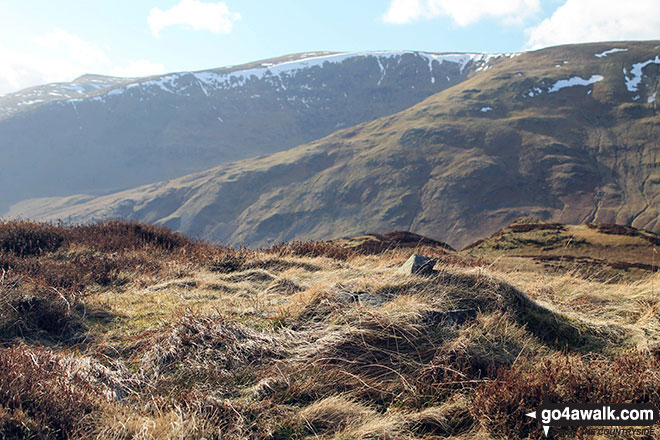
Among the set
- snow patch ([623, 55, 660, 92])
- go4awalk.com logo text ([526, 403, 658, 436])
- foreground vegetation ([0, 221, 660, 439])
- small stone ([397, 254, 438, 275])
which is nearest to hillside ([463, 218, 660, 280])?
foreground vegetation ([0, 221, 660, 439])

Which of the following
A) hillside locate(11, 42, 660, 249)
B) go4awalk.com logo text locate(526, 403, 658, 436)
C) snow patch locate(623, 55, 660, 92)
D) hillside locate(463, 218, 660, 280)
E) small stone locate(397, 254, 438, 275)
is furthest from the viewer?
snow patch locate(623, 55, 660, 92)

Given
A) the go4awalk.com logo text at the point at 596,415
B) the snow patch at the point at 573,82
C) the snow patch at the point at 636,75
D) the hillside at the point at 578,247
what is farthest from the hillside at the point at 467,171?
the go4awalk.com logo text at the point at 596,415

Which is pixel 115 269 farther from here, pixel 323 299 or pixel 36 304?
pixel 323 299

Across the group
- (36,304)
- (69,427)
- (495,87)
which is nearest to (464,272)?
(69,427)

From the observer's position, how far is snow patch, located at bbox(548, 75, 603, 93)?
547 ft

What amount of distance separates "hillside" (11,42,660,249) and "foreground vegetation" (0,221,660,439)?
374ft

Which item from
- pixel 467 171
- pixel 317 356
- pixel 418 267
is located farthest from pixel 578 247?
pixel 467 171

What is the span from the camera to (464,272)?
261 inches

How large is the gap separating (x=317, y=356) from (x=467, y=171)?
142m

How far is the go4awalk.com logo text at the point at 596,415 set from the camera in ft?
12.3

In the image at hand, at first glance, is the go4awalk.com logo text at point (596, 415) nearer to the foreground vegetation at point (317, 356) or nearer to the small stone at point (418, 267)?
the foreground vegetation at point (317, 356)

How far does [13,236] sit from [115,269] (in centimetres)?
365

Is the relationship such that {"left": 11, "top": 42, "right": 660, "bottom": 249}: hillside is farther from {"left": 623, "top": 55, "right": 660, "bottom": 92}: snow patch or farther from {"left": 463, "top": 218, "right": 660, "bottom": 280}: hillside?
{"left": 463, "top": 218, "right": 660, "bottom": 280}: hillside

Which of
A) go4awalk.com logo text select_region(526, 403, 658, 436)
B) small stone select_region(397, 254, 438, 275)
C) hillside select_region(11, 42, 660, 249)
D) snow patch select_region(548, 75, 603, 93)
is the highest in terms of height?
snow patch select_region(548, 75, 603, 93)
